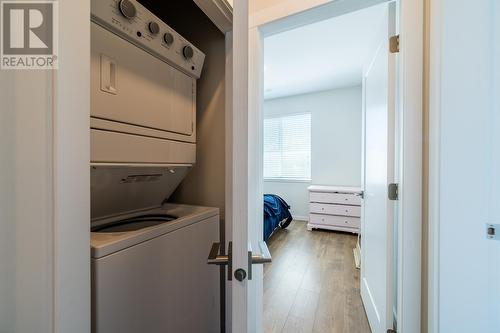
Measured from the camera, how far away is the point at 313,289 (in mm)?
2004

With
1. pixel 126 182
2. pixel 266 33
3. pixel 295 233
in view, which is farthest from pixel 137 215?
pixel 295 233

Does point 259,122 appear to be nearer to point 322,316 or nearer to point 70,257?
point 70,257

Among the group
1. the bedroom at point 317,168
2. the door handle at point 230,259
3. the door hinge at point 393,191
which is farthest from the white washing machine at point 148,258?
the door hinge at point 393,191

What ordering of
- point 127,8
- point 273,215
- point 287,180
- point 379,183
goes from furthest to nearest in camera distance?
point 287,180, point 273,215, point 379,183, point 127,8

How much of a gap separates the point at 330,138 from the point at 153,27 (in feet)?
12.9

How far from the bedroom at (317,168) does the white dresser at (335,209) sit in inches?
0.7

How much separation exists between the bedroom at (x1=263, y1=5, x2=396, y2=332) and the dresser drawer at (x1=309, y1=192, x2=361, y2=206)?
17 mm

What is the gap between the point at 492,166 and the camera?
0.81 meters

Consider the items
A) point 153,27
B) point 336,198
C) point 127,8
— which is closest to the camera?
point 127,8

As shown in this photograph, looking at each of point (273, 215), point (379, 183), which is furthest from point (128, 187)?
point (273, 215)

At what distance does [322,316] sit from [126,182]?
176 cm

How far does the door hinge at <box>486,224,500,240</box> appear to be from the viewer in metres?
0.81

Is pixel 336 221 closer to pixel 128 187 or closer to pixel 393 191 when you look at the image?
pixel 393 191

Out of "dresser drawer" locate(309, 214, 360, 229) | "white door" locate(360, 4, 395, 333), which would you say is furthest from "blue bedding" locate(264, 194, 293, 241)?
"white door" locate(360, 4, 395, 333)
